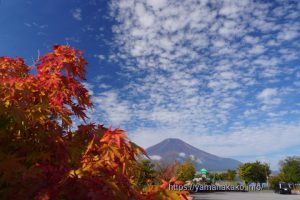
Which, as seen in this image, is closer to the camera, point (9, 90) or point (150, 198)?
point (150, 198)

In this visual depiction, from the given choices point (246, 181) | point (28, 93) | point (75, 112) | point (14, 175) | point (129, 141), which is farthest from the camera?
point (246, 181)

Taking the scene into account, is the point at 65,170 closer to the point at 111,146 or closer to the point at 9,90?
the point at 111,146

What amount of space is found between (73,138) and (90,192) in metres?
0.93

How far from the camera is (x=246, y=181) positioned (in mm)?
72875

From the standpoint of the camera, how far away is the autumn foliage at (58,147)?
7.32ft

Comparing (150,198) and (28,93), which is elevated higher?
(28,93)

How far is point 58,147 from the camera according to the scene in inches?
105

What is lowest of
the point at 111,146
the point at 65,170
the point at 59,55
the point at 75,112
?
the point at 65,170

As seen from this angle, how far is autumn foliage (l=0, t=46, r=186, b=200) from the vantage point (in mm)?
2232

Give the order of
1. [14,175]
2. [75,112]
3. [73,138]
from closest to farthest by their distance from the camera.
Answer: [14,175], [73,138], [75,112]

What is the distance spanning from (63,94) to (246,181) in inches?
2943

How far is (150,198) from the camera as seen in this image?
2.36 meters

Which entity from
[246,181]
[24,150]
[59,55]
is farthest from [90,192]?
[246,181]

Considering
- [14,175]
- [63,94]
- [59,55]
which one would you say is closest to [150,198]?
[14,175]
